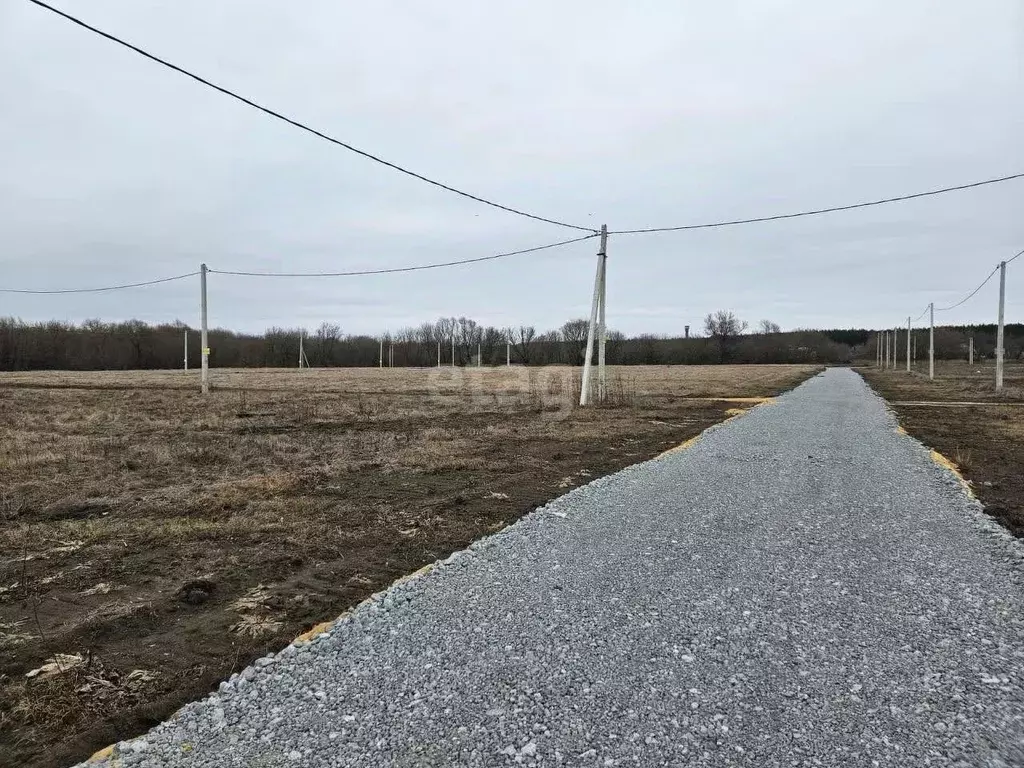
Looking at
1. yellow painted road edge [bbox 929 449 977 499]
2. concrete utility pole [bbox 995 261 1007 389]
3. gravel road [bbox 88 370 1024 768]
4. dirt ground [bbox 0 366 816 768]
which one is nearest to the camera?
gravel road [bbox 88 370 1024 768]

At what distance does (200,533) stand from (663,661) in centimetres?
455

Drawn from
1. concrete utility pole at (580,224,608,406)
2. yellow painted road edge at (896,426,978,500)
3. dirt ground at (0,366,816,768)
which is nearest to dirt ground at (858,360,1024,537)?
yellow painted road edge at (896,426,978,500)

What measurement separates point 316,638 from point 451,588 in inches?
42.6

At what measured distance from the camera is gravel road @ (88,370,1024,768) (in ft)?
8.35

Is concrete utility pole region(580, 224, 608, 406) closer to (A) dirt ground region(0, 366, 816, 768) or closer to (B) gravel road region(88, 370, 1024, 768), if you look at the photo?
(A) dirt ground region(0, 366, 816, 768)

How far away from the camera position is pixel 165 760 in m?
2.49

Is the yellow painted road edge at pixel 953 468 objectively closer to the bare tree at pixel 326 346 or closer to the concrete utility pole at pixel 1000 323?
the concrete utility pole at pixel 1000 323

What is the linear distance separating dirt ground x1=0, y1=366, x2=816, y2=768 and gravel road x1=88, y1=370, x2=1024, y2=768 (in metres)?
0.43

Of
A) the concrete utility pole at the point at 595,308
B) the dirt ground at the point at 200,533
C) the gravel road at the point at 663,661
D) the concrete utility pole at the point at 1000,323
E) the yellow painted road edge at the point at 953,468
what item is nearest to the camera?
the gravel road at the point at 663,661

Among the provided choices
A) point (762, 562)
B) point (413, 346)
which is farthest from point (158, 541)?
point (413, 346)

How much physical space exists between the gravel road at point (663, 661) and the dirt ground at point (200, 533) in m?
0.43

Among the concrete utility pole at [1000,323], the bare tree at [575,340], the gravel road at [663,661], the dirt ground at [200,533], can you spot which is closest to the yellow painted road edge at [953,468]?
the gravel road at [663,661]

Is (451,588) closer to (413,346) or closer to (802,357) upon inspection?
(413,346)

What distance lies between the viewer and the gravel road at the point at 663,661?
2545mm
